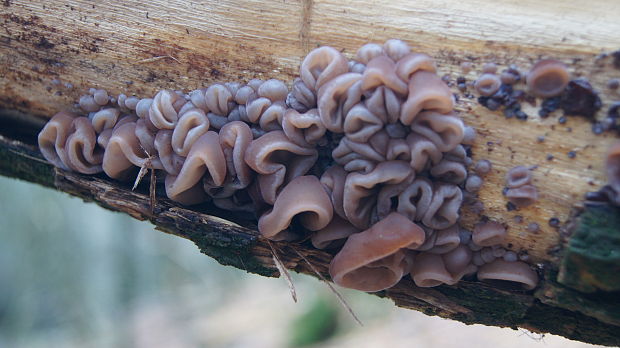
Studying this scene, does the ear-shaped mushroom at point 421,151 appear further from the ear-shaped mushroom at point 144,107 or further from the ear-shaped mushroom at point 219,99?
the ear-shaped mushroom at point 144,107

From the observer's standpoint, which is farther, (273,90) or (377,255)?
(273,90)

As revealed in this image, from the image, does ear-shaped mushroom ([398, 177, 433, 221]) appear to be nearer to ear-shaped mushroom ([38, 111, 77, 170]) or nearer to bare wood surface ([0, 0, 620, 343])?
bare wood surface ([0, 0, 620, 343])

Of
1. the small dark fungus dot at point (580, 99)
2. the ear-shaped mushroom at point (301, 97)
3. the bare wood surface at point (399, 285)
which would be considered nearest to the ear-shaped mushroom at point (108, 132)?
the bare wood surface at point (399, 285)

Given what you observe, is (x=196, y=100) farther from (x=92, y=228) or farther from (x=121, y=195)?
(x=92, y=228)

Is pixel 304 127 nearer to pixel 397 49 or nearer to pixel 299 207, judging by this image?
pixel 299 207

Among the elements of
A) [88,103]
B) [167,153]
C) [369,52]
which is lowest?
[167,153]

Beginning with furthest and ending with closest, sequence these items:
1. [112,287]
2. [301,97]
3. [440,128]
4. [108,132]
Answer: [112,287]
[108,132]
[301,97]
[440,128]

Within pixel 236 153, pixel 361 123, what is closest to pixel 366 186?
pixel 361 123

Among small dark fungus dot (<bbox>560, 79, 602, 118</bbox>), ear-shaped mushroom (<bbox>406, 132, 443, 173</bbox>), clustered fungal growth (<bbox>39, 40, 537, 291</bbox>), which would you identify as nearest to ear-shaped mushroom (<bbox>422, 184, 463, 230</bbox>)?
clustered fungal growth (<bbox>39, 40, 537, 291</bbox>)
